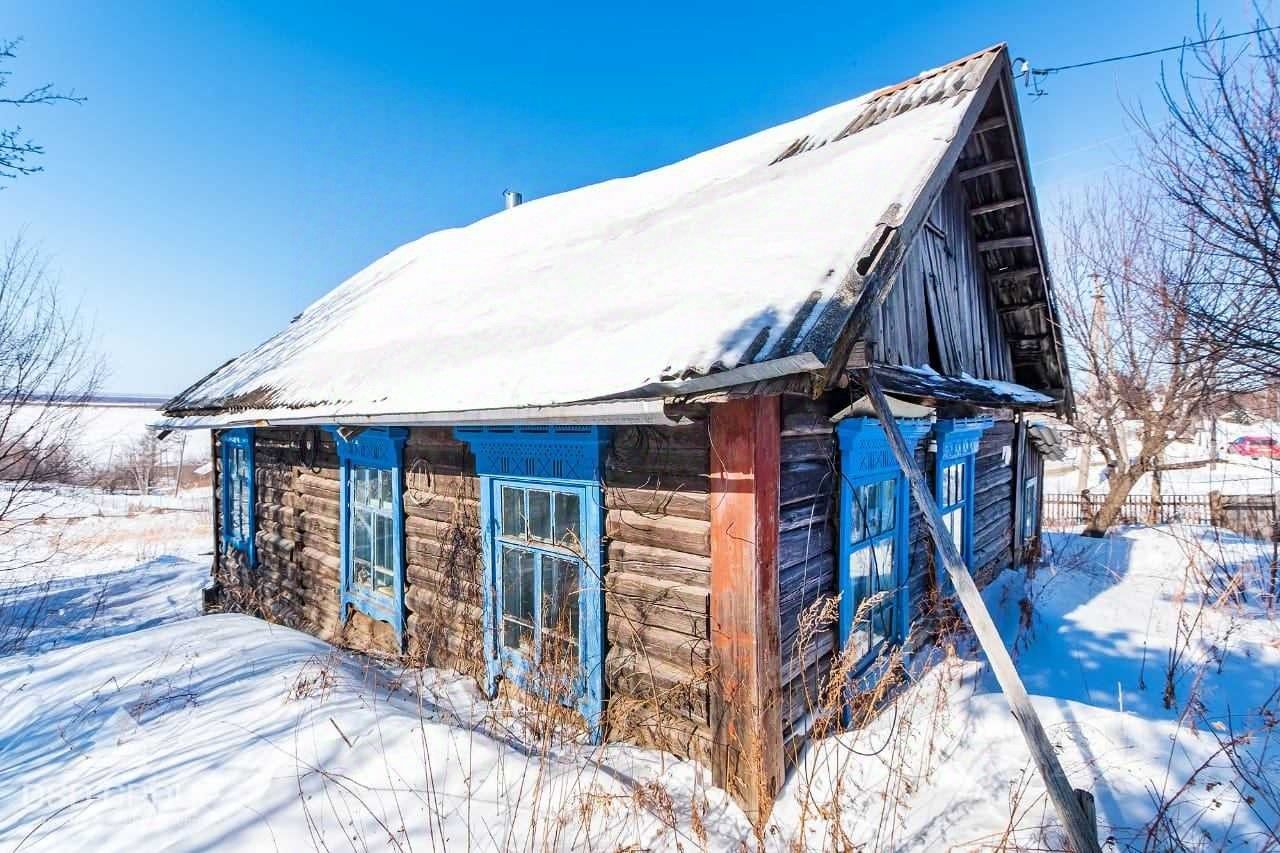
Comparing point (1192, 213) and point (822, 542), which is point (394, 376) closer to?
point (822, 542)

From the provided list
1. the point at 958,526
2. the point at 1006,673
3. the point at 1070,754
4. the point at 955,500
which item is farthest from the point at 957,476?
the point at 1006,673

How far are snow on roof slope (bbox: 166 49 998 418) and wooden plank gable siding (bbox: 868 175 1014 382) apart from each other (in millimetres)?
808

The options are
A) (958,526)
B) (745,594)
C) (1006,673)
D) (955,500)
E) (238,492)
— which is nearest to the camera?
(1006,673)

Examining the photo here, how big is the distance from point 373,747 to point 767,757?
220cm

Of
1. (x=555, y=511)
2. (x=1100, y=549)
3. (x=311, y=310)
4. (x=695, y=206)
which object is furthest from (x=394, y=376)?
(x=1100, y=549)

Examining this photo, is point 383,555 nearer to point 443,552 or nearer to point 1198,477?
point 443,552

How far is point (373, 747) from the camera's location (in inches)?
127

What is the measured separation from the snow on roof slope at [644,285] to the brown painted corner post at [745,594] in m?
0.57

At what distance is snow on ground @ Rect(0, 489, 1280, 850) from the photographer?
2.66 metres

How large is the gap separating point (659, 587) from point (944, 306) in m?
4.26

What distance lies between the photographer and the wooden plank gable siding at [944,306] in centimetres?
473

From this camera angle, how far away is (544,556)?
422 centimetres

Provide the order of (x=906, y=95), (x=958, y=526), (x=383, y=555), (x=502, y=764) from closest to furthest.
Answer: (x=502, y=764) < (x=906, y=95) < (x=383, y=555) < (x=958, y=526)

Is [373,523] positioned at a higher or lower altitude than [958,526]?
higher
